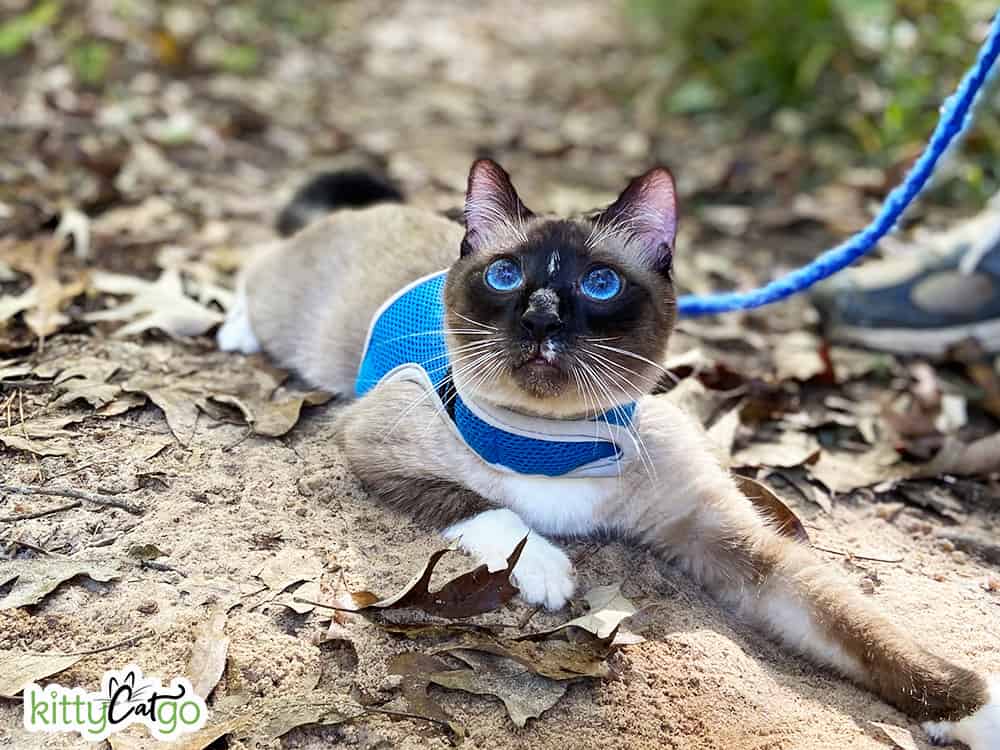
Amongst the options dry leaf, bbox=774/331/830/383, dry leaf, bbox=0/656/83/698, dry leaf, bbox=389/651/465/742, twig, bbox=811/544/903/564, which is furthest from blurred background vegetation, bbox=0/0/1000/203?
dry leaf, bbox=0/656/83/698

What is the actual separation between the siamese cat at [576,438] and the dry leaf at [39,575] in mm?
800

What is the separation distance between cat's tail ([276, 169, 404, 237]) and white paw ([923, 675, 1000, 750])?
3260mm

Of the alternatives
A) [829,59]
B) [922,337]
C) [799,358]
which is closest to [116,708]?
[799,358]

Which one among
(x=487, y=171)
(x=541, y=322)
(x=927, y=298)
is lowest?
(x=927, y=298)

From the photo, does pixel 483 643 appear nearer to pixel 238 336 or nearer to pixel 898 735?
pixel 898 735

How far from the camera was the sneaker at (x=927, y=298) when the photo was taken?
4664mm

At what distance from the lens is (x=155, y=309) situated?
411 cm

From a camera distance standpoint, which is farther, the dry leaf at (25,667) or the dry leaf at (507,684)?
the dry leaf at (507,684)

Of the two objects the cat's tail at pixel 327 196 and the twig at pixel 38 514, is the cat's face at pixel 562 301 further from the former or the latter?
the cat's tail at pixel 327 196

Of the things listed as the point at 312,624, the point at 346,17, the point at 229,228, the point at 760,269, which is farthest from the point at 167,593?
the point at 346,17

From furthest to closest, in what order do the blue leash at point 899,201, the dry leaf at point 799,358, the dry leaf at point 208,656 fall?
the dry leaf at point 799,358
the blue leash at point 899,201
the dry leaf at point 208,656

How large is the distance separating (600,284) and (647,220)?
30 cm

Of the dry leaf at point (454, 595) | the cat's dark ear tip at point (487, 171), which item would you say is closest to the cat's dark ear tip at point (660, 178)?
the cat's dark ear tip at point (487, 171)

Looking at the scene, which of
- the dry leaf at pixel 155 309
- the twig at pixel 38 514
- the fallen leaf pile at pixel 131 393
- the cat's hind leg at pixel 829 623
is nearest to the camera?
the cat's hind leg at pixel 829 623
